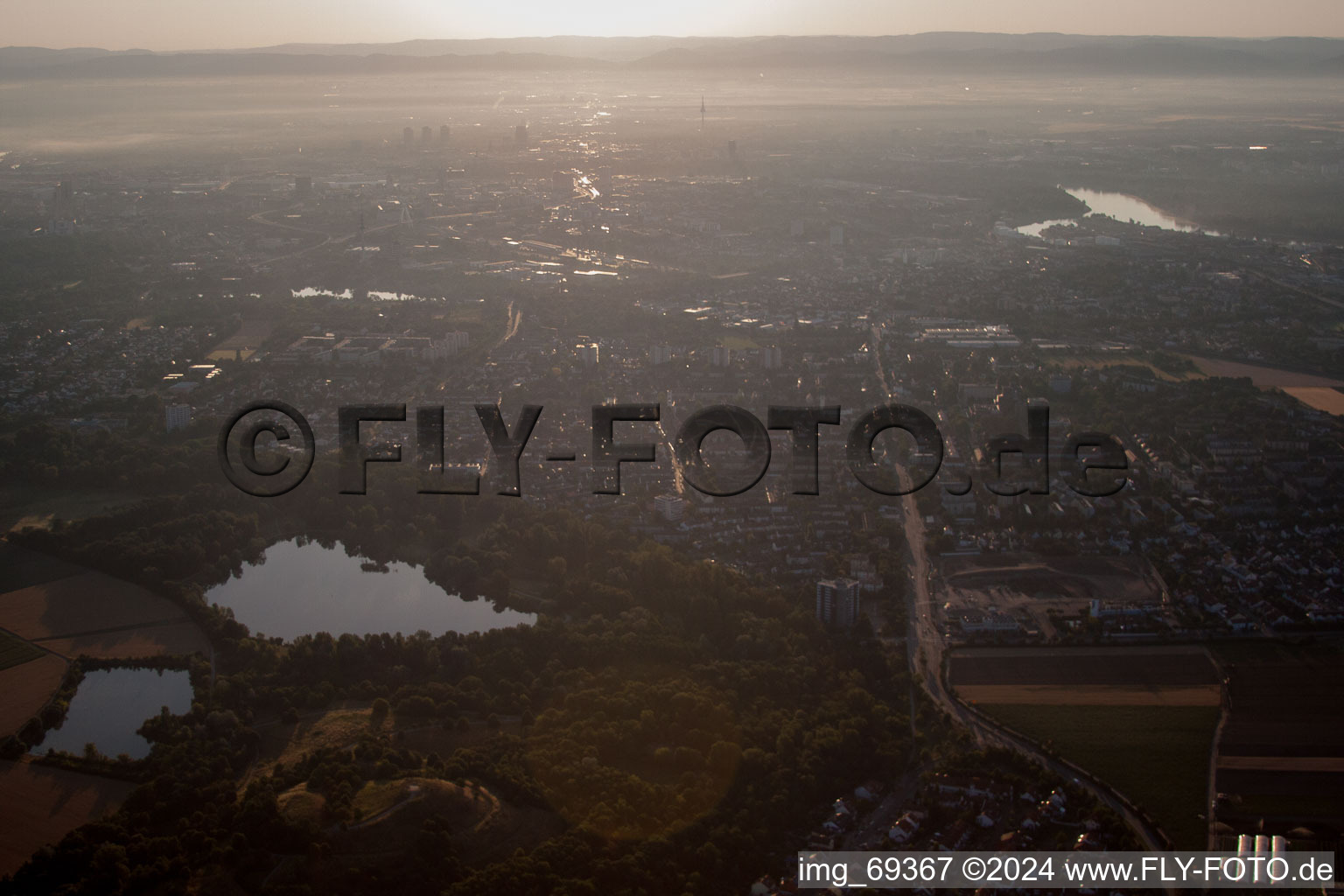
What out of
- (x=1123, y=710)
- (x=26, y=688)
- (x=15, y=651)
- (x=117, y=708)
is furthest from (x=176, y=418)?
(x=1123, y=710)

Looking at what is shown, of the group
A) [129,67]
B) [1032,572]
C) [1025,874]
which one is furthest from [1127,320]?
[129,67]

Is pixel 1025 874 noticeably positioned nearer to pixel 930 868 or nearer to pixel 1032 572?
pixel 930 868

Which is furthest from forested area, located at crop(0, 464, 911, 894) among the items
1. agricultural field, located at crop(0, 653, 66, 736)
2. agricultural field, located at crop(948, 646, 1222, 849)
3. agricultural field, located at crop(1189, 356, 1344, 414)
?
agricultural field, located at crop(1189, 356, 1344, 414)

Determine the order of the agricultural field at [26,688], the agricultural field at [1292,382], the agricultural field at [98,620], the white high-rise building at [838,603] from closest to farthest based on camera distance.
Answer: the agricultural field at [26,688], the agricultural field at [98,620], the white high-rise building at [838,603], the agricultural field at [1292,382]

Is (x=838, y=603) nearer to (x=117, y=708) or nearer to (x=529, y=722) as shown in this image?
(x=529, y=722)

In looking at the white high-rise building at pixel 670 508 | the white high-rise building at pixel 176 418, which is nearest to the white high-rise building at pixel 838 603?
the white high-rise building at pixel 670 508

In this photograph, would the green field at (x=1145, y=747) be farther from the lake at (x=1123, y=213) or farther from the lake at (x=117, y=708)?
the lake at (x=1123, y=213)
